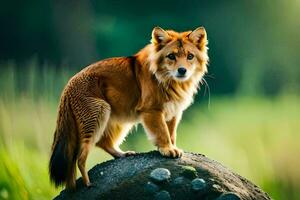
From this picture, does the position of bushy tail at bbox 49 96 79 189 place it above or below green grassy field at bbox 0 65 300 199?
above

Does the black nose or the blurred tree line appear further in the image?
the blurred tree line

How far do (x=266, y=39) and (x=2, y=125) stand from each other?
3.56 metres

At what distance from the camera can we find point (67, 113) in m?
5.66

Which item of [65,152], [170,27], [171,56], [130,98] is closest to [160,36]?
[171,56]

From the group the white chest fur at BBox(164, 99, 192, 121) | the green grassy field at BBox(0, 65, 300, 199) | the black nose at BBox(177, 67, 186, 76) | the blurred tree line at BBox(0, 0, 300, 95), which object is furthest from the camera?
the blurred tree line at BBox(0, 0, 300, 95)

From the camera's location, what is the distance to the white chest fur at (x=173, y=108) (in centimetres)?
568

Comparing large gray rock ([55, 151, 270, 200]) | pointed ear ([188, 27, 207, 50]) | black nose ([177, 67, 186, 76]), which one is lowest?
large gray rock ([55, 151, 270, 200])

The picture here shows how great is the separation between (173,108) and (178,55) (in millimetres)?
457

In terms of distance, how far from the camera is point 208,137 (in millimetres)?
8180

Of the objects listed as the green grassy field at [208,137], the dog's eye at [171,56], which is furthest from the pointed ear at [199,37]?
the green grassy field at [208,137]

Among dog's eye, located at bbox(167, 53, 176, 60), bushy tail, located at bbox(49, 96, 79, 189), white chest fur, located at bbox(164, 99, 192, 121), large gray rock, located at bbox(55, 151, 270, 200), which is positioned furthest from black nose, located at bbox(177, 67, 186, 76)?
Result: bushy tail, located at bbox(49, 96, 79, 189)

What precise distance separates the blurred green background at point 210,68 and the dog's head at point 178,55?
7.06ft

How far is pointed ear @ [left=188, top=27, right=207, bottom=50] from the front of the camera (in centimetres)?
576

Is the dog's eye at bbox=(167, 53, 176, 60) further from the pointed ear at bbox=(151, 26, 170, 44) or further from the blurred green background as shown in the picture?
the blurred green background
